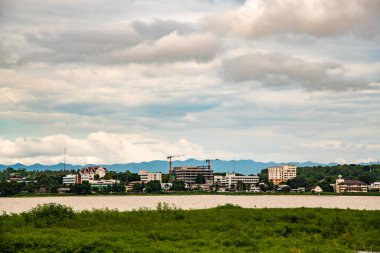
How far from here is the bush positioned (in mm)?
36688

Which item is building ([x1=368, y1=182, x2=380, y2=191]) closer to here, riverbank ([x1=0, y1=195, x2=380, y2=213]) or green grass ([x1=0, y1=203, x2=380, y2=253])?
riverbank ([x1=0, y1=195, x2=380, y2=213])

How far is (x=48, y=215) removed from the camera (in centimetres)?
3806

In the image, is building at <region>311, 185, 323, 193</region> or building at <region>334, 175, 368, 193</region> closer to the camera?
building at <region>311, 185, 323, 193</region>

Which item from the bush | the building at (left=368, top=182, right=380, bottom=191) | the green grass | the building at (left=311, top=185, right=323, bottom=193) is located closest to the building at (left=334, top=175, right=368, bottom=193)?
the building at (left=368, top=182, right=380, bottom=191)

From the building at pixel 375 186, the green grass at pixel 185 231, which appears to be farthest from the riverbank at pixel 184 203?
the building at pixel 375 186

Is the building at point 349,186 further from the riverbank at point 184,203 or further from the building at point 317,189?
the riverbank at point 184,203

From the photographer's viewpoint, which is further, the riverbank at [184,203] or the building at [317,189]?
the building at [317,189]

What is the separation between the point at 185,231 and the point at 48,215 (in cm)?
1088

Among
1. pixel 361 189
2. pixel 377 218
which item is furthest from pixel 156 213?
pixel 361 189

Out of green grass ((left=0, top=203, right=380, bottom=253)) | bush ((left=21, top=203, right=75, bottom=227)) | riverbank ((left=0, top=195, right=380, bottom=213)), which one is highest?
bush ((left=21, top=203, right=75, bottom=227))

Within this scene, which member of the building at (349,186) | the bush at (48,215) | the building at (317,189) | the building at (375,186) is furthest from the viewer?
the building at (375,186)

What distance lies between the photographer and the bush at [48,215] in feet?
120

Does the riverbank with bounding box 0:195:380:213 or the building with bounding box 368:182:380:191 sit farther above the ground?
the building with bounding box 368:182:380:191

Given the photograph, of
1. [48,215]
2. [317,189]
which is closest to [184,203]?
[48,215]
